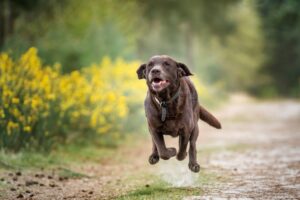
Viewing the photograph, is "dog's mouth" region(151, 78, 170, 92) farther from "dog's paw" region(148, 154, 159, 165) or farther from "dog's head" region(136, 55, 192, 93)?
"dog's paw" region(148, 154, 159, 165)

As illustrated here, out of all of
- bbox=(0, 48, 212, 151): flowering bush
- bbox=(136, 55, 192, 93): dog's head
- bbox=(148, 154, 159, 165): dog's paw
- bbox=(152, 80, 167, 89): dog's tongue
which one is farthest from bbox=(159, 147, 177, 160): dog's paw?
bbox=(0, 48, 212, 151): flowering bush

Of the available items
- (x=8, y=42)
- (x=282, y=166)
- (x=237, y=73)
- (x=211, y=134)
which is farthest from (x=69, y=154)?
(x=237, y=73)

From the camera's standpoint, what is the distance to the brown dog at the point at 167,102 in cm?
725

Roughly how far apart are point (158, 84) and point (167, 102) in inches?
17.1

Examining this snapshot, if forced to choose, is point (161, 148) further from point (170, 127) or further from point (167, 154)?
point (170, 127)

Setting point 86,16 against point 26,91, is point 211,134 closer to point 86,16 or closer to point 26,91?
point 86,16

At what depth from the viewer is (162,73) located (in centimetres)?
714

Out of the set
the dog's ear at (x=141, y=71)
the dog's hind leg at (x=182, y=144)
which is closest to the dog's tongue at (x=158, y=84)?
the dog's ear at (x=141, y=71)

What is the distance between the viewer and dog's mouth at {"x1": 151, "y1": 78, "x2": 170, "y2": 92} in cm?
714

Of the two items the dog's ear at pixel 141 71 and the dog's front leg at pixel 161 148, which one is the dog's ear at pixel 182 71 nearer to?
the dog's ear at pixel 141 71

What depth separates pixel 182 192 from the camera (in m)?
7.75

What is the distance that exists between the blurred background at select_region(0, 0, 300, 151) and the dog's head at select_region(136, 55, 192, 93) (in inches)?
157

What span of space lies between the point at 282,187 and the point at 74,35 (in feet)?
41.2

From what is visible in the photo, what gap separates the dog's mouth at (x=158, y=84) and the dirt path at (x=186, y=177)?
1371 mm
